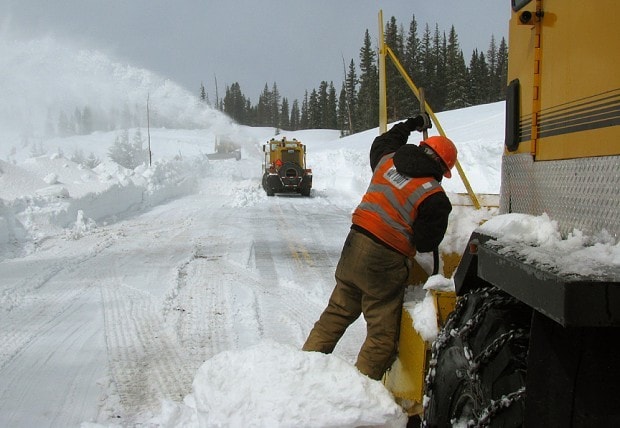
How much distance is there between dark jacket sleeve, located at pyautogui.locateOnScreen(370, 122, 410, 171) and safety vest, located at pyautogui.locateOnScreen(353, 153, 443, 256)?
48cm

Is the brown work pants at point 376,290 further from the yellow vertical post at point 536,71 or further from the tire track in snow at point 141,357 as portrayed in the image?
the tire track in snow at point 141,357

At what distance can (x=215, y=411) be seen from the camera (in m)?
2.61

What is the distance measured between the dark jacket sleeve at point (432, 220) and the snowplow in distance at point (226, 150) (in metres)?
38.8

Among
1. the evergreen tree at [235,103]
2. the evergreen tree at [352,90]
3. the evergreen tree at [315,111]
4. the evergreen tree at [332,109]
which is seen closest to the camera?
the evergreen tree at [352,90]

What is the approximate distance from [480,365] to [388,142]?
2.03 metres

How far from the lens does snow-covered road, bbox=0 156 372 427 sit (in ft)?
12.5

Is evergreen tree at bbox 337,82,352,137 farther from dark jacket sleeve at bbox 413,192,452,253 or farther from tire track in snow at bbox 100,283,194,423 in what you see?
dark jacket sleeve at bbox 413,192,452,253

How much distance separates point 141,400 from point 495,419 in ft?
8.98

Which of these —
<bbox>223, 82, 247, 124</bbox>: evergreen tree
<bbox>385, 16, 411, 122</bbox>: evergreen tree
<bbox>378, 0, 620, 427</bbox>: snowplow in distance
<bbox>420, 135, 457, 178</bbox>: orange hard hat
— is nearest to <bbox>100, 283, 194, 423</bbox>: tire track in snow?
<bbox>378, 0, 620, 427</bbox>: snowplow in distance

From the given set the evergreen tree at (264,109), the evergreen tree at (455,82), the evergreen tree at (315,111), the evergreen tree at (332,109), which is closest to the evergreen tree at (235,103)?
the evergreen tree at (264,109)

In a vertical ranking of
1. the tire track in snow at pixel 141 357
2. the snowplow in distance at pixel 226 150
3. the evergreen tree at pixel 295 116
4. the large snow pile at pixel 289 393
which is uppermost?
the evergreen tree at pixel 295 116

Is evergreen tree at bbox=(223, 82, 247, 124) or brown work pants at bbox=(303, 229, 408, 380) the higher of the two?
evergreen tree at bbox=(223, 82, 247, 124)

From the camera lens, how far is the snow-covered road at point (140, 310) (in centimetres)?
381

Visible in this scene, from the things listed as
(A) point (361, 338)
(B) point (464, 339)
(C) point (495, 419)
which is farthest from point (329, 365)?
(A) point (361, 338)
